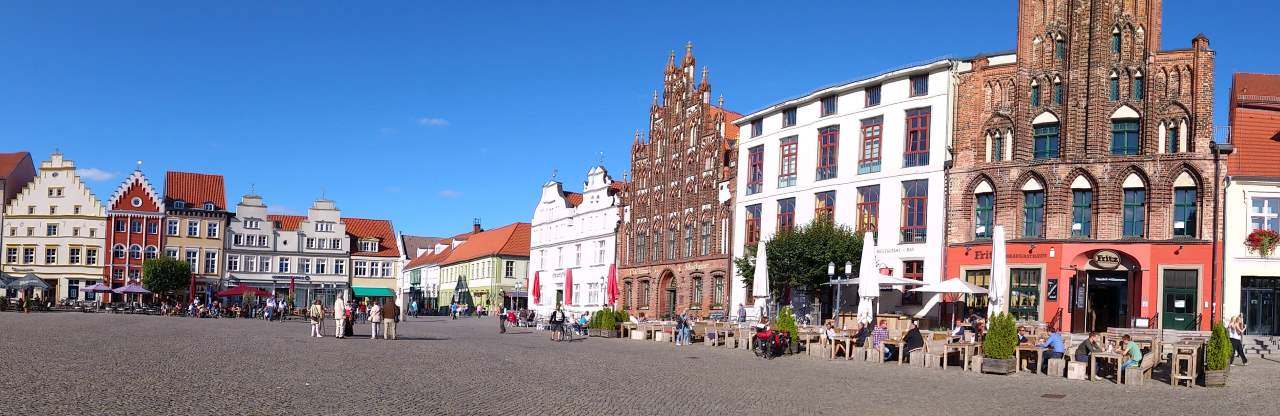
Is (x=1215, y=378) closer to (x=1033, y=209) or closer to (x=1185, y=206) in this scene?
(x=1185, y=206)

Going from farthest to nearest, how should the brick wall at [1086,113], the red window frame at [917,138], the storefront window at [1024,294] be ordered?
1. the red window frame at [917,138]
2. the storefront window at [1024,294]
3. the brick wall at [1086,113]

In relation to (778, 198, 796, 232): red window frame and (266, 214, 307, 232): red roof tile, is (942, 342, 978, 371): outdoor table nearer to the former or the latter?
(778, 198, 796, 232): red window frame

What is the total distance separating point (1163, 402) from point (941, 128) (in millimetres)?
25507

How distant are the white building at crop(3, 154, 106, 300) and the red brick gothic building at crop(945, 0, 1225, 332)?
68799 millimetres

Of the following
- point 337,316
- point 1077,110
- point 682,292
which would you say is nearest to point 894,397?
point 337,316

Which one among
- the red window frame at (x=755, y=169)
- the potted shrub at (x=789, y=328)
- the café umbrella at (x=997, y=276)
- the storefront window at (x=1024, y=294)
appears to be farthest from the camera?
the red window frame at (x=755, y=169)

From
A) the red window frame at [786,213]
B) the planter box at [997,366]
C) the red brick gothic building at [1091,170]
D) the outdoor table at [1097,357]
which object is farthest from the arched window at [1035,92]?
the outdoor table at [1097,357]

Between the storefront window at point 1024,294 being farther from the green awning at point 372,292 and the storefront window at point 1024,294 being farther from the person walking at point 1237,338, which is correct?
the green awning at point 372,292

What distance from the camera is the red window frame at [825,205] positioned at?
48.5m

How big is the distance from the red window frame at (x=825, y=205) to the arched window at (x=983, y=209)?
6.94m

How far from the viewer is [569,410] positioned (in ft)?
52.5

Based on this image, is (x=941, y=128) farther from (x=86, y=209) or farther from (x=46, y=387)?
(x=86, y=209)

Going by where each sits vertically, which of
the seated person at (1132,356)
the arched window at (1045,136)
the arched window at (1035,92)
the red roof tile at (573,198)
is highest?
the arched window at (1035,92)

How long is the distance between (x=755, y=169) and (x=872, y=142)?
847 centimetres
